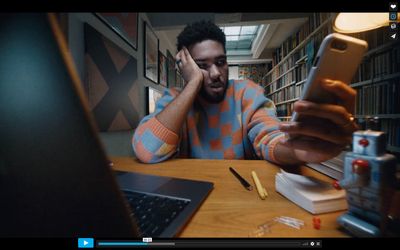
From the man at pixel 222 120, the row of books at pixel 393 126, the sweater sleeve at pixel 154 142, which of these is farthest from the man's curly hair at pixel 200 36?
the row of books at pixel 393 126

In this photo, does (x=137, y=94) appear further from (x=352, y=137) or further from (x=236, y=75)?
(x=352, y=137)

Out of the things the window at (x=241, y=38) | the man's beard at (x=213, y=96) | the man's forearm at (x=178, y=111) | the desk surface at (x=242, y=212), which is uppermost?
the window at (x=241, y=38)

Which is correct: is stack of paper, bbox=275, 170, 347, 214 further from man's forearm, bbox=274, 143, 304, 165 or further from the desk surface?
man's forearm, bbox=274, 143, 304, 165

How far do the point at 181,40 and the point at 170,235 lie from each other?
487mm

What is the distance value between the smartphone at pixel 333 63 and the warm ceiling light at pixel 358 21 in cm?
5

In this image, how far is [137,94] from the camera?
0.48 m

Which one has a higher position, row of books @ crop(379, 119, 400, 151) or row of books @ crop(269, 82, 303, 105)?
row of books @ crop(269, 82, 303, 105)

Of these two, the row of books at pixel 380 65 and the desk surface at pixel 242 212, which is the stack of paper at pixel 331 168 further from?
the row of books at pixel 380 65

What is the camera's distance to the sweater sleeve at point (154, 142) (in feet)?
1.66

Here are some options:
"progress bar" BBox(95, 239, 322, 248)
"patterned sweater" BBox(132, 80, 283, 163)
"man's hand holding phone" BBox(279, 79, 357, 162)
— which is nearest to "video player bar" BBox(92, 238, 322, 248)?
"progress bar" BBox(95, 239, 322, 248)

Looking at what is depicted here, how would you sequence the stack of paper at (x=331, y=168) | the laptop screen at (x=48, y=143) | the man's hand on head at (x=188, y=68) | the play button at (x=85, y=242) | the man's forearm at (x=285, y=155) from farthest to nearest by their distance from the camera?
1. the man's hand on head at (x=188, y=68)
2. the man's forearm at (x=285, y=155)
3. the stack of paper at (x=331, y=168)
4. the play button at (x=85, y=242)
5. the laptop screen at (x=48, y=143)

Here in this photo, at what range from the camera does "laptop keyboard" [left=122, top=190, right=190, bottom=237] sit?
0.72 feet

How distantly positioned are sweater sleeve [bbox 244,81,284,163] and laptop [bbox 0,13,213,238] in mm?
369

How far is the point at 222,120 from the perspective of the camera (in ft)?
2.15
